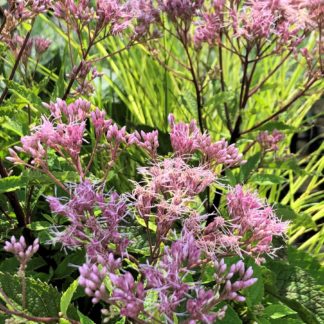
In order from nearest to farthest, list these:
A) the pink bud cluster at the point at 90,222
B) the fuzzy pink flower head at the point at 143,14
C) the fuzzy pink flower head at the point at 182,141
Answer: the pink bud cluster at the point at 90,222
the fuzzy pink flower head at the point at 182,141
the fuzzy pink flower head at the point at 143,14

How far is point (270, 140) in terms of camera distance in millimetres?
1367

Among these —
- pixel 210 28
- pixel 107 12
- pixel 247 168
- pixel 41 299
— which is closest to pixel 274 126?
pixel 247 168

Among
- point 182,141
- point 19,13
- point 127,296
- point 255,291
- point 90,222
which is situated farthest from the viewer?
point 19,13

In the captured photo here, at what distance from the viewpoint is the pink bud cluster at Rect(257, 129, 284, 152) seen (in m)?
1.36

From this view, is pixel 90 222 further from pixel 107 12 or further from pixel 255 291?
pixel 107 12

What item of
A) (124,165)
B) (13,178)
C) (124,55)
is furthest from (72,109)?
(124,55)

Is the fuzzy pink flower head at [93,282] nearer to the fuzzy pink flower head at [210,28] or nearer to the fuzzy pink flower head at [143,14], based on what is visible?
the fuzzy pink flower head at [143,14]

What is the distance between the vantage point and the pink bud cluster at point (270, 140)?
1361 mm

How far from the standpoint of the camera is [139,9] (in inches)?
55.4

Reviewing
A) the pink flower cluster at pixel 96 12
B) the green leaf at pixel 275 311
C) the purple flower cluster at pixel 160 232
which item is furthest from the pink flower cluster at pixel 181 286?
the pink flower cluster at pixel 96 12

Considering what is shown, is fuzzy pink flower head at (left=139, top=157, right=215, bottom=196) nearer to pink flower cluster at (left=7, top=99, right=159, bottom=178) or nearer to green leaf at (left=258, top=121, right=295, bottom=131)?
pink flower cluster at (left=7, top=99, right=159, bottom=178)

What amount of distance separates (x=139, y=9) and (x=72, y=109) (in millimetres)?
581

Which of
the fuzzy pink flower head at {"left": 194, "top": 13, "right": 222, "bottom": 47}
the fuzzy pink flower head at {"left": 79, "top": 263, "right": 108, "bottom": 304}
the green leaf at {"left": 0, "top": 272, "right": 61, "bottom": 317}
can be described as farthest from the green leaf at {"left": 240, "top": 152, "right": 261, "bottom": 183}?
the fuzzy pink flower head at {"left": 79, "top": 263, "right": 108, "bottom": 304}

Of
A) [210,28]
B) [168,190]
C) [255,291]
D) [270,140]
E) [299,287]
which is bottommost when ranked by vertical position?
[299,287]
